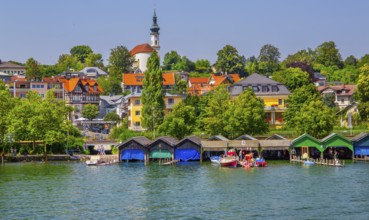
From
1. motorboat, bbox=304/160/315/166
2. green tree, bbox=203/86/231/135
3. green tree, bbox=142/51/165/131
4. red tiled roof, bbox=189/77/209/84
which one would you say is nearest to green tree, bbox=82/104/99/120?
red tiled roof, bbox=189/77/209/84

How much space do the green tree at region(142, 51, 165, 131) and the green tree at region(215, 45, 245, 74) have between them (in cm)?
7567

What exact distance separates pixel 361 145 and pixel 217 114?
23.1 metres

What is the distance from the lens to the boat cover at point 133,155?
99.4 metres

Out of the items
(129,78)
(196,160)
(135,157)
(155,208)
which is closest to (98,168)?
(135,157)

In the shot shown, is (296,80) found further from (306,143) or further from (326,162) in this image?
(326,162)

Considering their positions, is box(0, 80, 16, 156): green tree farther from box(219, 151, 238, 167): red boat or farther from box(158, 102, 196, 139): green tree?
box(219, 151, 238, 167): red boat

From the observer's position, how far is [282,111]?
128000 mm

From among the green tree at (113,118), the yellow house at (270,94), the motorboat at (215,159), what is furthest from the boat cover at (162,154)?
the green tree at (113,118)

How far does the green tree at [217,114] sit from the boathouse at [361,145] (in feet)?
64.5

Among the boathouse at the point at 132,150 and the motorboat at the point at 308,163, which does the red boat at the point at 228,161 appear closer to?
the motorboat at the point at 308,163

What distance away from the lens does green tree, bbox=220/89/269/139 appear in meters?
102

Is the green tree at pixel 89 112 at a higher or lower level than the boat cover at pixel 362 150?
higher

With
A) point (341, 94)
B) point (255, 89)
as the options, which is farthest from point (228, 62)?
point (255, 89)

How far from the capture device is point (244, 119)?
10200 cm
